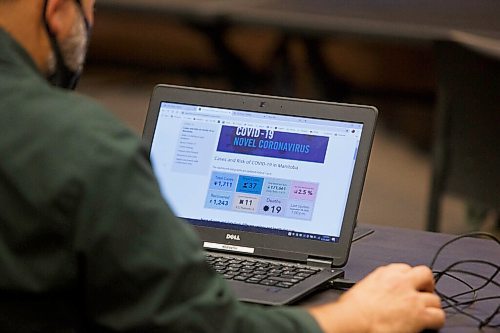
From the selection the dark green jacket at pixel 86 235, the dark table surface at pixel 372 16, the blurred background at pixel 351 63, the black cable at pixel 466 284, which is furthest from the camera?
the dark table surface at pixel 372 16

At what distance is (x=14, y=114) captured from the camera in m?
1.17

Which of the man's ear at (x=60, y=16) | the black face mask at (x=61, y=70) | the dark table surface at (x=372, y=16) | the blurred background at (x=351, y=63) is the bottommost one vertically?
the blurred background at (x=351, y=63)

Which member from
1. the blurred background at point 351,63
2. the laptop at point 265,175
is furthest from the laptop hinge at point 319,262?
the blurred background at point 351,63

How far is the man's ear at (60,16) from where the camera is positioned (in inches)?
50.5

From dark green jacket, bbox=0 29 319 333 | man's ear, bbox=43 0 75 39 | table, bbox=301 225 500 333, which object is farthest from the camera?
table, bbox=301 225 500 333

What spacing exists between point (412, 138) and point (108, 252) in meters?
4.52

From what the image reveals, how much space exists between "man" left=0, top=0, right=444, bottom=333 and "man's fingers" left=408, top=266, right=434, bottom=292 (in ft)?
1.11

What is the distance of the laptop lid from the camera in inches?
68.2

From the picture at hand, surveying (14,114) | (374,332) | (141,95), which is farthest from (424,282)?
(141,95)

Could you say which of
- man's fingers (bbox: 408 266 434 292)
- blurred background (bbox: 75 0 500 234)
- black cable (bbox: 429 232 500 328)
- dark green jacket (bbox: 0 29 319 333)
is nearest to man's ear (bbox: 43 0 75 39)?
dark green jacket (bbox: 0 29 319 333)

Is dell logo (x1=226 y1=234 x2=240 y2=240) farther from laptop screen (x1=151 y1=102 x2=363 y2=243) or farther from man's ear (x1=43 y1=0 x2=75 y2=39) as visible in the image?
man's ear (x1=43 y1=0 x2=75 y2=39)

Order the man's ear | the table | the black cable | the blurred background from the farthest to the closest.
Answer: the blurred background → the table → the black cable → the man's ear

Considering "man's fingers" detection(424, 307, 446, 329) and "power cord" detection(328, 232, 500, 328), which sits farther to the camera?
"power cord" detection(328, 232, 500, 328)

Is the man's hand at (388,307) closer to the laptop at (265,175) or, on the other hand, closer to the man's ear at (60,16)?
the laptop at (265,175)
